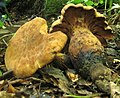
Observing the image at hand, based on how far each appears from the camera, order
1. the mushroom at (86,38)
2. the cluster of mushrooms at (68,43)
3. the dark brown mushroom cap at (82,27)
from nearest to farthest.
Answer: the mushroom at (86,38)
the cluster of mushrooms at (68,43)
the dark brown mushroom cap at (82,27)

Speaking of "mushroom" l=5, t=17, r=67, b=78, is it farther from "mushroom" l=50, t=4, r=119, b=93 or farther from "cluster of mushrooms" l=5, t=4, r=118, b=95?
"mushroom" l=50, t=4, r=119, b=93

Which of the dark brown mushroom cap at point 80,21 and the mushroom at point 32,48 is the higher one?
the dark brown mushroom cap at point 80,21

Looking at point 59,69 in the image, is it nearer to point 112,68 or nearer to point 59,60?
point 59,60

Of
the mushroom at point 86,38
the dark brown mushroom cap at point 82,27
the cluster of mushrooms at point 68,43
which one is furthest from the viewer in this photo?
the dark brown mushroom cap at point 82,27

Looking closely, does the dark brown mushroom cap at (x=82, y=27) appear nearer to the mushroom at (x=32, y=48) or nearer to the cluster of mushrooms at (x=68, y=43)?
the cluster of mushrooms at (x=68, y=43)

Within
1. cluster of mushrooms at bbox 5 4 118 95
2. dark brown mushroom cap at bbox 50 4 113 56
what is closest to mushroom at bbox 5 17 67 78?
cluster of mushrooms at bbox 5 4 118 95

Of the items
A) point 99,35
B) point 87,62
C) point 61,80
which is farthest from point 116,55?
point 61,80

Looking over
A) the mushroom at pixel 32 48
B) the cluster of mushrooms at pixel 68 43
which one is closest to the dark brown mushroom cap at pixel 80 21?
the cluster of mushrooms at pixel 68 43

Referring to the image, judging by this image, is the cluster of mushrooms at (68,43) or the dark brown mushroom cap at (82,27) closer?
the cluster of mushrooms at (68,43)
